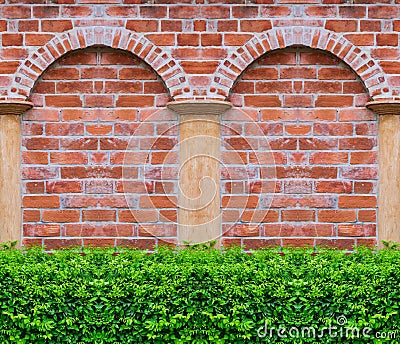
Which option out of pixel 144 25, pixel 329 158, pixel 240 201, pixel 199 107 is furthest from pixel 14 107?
pixel 329 158

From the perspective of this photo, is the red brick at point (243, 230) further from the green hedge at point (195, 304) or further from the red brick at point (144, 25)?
the red brick at point (144, 25)

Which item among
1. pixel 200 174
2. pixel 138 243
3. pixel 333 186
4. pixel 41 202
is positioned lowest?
pixel 138 243

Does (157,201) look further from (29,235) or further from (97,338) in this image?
(97,338)

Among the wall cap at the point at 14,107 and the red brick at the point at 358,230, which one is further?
the red brick at the point at 358,230

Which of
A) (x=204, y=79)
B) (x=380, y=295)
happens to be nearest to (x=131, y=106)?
(x=204, y=79)

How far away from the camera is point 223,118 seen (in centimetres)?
585

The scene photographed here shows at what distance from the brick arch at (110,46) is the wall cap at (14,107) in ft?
0.55

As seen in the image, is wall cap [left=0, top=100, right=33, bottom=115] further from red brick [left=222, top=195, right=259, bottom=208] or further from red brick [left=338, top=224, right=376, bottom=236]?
red brick [left=338, top=224, right=376, bottom=236]

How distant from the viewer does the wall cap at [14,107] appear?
570 cm

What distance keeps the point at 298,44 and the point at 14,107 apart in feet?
8.33

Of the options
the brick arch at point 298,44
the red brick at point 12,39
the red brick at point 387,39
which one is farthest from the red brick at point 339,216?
the red brick at point 12,39

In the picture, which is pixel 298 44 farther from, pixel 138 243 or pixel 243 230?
pixel 138 243

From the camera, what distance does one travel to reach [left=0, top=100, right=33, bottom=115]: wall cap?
5.70m

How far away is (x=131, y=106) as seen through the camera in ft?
19.2
